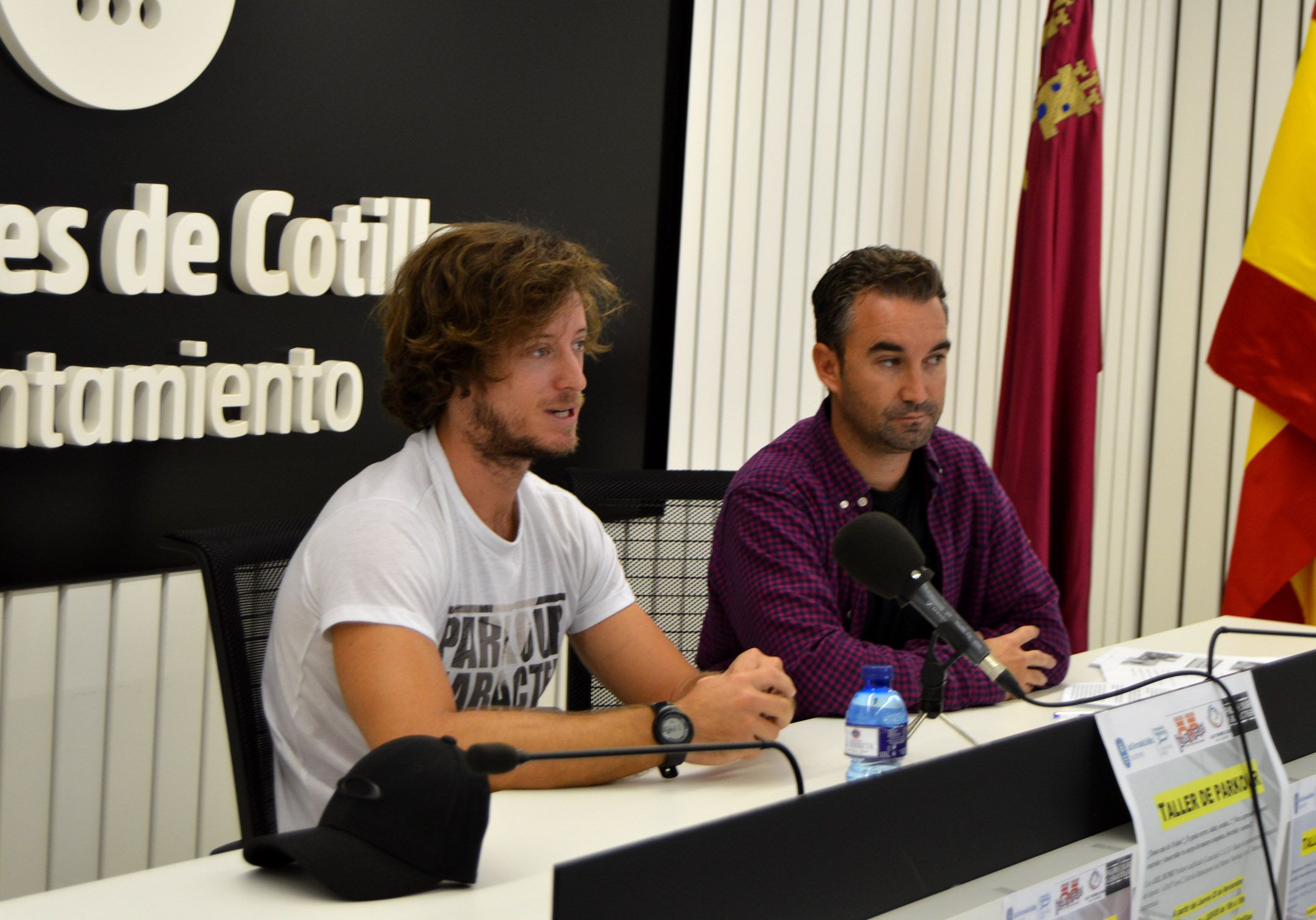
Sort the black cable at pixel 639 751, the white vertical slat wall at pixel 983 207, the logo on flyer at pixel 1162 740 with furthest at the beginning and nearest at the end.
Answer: the white vertical slat wall at pixel 983 207 → the logo on flyer at pixel 1162 740 → the black cable at pixel 639 751

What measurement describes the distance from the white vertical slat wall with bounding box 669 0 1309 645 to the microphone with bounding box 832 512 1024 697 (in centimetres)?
182

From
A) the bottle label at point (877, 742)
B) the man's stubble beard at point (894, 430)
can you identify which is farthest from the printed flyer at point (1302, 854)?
the man's stubble beard at point (894, 430)

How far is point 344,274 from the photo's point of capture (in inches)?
98.1

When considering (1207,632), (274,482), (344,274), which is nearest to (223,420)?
(274,482)

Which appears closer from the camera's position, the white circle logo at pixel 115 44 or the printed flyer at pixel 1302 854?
the printed flyer at pixel 1302 854

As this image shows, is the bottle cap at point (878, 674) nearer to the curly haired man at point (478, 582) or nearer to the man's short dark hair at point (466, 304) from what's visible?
the curly haired man at point (478, 582)

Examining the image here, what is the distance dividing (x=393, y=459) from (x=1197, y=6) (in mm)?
3777

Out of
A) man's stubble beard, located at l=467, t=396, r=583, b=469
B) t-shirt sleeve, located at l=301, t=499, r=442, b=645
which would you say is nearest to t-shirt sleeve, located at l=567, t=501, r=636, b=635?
man's stubble beard, located at l=467, t=396, r=583, b=469

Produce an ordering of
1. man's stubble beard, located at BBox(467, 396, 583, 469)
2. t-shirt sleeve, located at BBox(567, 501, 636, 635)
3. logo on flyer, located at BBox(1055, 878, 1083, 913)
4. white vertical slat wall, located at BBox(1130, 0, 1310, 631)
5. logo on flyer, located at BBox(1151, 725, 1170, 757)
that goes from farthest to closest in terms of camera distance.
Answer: white vertical slat wall, located at BBox(1130, 0, 1310, 631) → t-shirt sleeve, located at BBox(567, 501, 636, 635) → man's stubble beard, located at BBox(467, 396, 583, 469) → logo on flyer, located at BBox(1151, 725, 1170, 757) → logo on flyer, located at BBox(1055, 878, 1083, 913)

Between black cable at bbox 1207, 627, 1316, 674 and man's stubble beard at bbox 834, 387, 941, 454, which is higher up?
man's stubble beard at bbox 834, 387, 941, 454

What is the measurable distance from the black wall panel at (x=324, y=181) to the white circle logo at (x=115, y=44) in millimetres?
37

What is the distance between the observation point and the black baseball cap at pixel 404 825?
108cm

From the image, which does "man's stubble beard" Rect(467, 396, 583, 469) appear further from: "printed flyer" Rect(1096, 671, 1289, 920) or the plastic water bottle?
"printed flyer" Rect(1096, 671, 1289, 920)

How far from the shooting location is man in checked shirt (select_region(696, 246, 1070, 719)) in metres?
1.99
